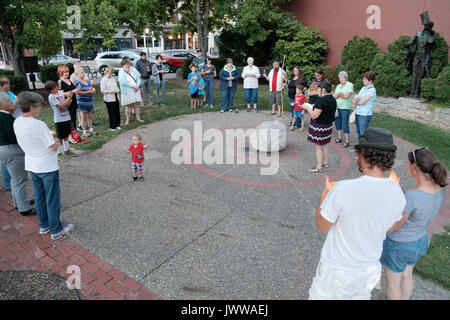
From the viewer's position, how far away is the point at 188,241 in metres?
4.35

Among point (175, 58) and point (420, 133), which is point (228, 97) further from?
point (175, 58)

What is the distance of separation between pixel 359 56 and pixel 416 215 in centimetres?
1214

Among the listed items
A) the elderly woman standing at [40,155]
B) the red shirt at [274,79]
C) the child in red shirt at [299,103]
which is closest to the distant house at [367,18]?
the red shirt at [274,79]

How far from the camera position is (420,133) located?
30.5 ft

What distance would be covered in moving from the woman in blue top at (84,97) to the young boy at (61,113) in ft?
4.40

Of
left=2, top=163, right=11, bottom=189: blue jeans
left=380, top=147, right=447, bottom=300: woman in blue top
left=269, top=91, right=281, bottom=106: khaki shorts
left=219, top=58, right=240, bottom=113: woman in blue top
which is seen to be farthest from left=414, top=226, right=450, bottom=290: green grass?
left=219, top=58, right=240, bottom=113: woman in blue top

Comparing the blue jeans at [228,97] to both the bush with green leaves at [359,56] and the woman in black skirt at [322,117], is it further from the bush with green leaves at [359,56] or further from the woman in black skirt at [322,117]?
the woman in black skirt at [322,117]

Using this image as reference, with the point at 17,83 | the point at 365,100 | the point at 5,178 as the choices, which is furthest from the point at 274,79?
the point at 17,83

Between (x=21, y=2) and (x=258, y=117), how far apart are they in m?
9.32

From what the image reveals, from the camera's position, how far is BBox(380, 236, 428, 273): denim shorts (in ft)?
9.08

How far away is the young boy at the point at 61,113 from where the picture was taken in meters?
6.34

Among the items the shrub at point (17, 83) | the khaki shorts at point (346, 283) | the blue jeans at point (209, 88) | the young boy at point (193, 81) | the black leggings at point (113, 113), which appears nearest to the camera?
the khaki shorts at point (346, 283)
